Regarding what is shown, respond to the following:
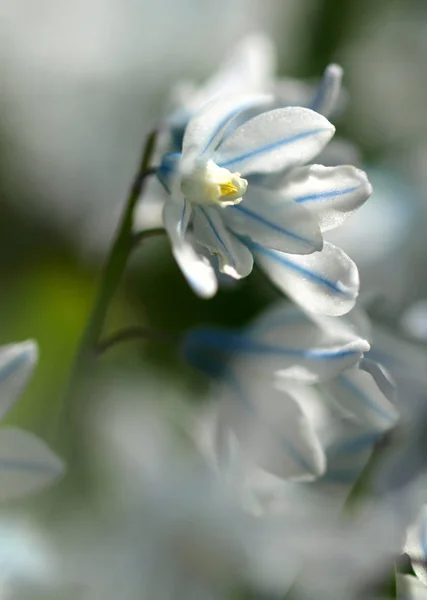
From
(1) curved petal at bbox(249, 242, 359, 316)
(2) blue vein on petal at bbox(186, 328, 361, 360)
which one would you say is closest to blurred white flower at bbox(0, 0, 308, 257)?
(2) blue vein on petal at bbox(186, 328, 361, 360)

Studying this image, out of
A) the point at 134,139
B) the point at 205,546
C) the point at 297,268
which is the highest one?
the point at 297,268

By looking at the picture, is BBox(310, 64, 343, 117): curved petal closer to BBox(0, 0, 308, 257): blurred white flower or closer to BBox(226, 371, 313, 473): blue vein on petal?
BBox(226, 371, 313, 473): blue vein on petal

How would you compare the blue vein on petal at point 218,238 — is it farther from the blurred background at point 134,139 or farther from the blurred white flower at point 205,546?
the blurred background at point 134,139

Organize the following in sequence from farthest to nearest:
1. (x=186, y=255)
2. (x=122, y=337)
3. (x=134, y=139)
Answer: (x=134, y=139)
(x=122, y=337)
(x=186, y=255)

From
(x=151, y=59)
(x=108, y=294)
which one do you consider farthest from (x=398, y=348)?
(x=151, y=59)

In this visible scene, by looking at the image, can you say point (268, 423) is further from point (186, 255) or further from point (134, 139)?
point (134, 139)

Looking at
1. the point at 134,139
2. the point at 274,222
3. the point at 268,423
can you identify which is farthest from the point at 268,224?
the point at 134,139

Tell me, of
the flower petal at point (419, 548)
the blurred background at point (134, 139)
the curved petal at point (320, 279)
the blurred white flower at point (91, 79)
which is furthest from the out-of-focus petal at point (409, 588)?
the blurred white flower at point (91, 79)
